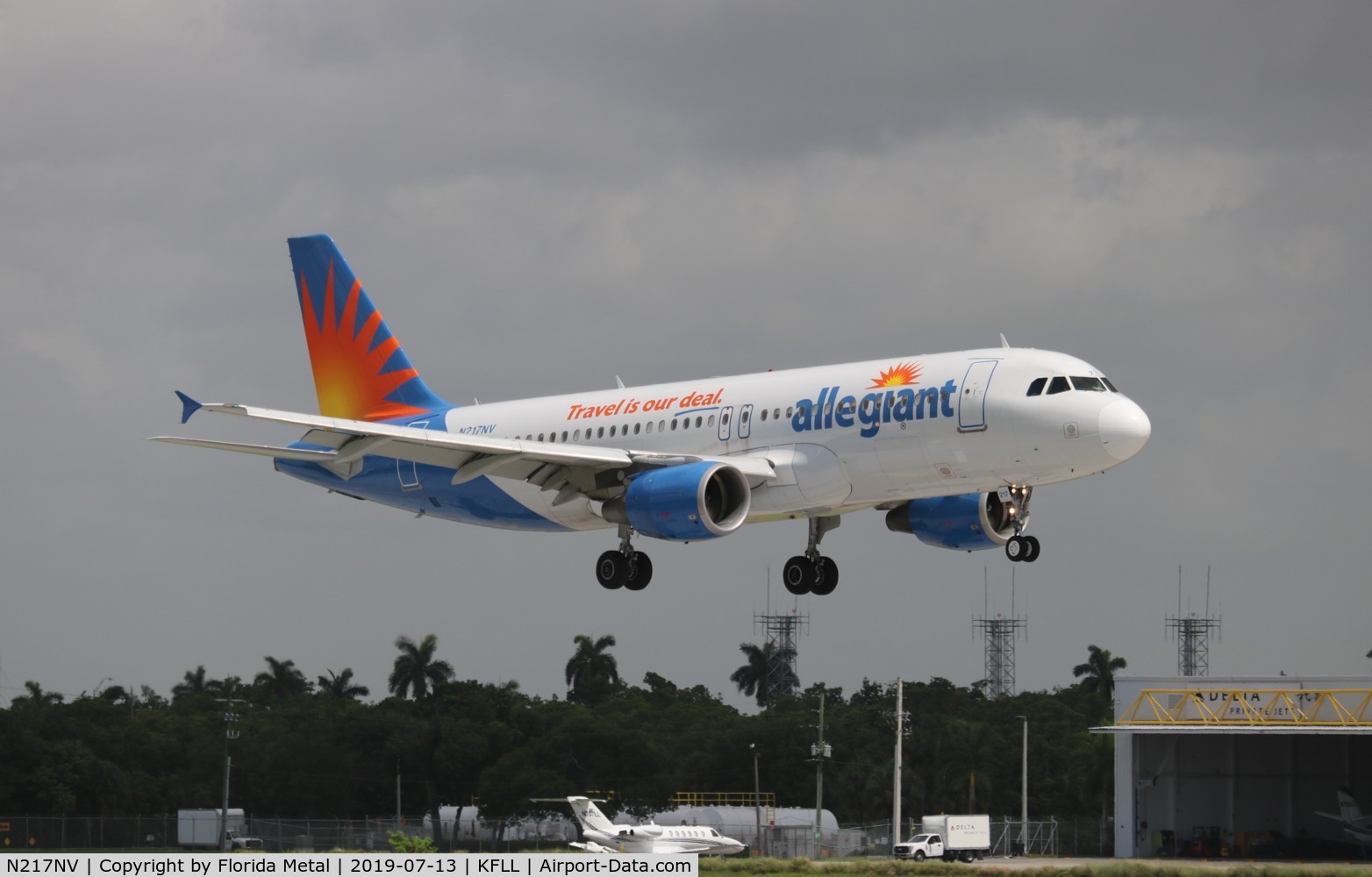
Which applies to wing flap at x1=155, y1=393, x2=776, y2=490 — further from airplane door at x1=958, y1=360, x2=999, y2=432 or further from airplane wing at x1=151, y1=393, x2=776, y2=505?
airplane door at x1=958, y1=360, x2=999, y2=432

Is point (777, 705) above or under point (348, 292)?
under

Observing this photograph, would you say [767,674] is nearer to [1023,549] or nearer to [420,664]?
[420,664]

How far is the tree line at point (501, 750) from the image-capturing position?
100125 millimetres

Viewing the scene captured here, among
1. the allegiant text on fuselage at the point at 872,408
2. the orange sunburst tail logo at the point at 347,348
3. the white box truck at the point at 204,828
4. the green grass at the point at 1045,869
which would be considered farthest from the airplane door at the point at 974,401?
the white box truck at the point at 204,828

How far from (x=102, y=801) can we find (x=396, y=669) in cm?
4442

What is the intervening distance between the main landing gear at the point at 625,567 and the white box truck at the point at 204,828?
51911mm

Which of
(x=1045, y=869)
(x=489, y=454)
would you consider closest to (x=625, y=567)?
(x=489, y=454)

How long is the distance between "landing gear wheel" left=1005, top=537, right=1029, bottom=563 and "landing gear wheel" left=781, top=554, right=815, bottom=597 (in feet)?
23.9

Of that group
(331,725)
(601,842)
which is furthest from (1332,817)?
(331,725)

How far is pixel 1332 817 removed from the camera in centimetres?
8100

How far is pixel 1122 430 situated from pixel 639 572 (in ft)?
47.4

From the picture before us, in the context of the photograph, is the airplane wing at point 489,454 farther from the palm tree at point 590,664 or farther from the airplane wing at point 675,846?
the palm tree at point 590,664

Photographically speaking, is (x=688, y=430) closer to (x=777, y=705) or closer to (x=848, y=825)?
(x=848, y=825)

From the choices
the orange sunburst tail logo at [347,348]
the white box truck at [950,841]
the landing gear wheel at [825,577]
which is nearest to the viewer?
the landing gear wheel at [825,577]
